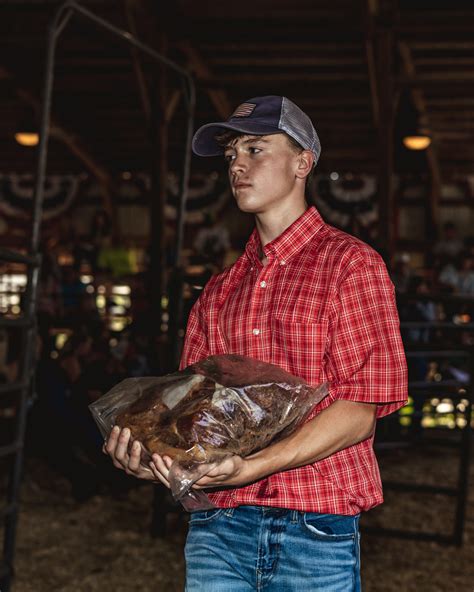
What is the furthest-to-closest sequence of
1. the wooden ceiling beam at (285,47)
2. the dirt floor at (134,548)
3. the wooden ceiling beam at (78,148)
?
the wooden ceiling beam at (78,148)
the wooden ceiling beam at (285,47)
the dirt floor at (134,548)

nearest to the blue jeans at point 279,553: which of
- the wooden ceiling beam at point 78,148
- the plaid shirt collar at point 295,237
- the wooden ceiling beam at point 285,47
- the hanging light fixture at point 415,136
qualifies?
the plaid shirt collar at point 295,237

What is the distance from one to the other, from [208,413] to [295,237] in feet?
1.45

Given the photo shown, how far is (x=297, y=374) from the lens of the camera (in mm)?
1657

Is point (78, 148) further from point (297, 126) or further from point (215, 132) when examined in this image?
point (297, 126)

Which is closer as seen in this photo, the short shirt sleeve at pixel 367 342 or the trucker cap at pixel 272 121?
the short shirt sleeve at pixel 367 342

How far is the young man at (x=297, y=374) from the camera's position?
1.57 meters

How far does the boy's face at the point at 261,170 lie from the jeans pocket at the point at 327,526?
0.62m

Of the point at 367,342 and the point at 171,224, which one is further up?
the point at 171,224

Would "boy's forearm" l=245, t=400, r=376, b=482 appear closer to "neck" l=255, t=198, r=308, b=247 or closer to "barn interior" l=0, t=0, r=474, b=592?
"neck" l=255, t=198, r=308, b=247

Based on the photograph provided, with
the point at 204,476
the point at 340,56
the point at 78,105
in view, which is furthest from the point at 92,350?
the point at 78,105

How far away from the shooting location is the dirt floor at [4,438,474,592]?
385cm

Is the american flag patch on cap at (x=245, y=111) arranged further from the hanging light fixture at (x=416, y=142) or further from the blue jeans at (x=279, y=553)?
the hanging light fixture at (x=416, y=142)

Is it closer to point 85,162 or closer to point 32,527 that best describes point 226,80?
point 85,162

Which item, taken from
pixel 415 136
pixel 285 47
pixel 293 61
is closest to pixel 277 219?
pixel 415 136
